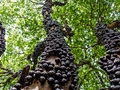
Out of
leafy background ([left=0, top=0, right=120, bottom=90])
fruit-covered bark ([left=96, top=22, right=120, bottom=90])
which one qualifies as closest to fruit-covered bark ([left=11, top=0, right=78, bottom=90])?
fruit-covered bark ([left=96, top=22, right=120, bottom=90])

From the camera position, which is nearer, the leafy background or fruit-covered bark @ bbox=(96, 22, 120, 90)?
fruit-covered bark @ bbox=(96, 22, 120, 90)

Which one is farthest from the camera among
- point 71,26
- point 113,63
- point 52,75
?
point 71,26

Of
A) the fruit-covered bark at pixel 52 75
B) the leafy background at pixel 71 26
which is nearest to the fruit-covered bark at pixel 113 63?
the fruit-covered bark at pixel 52 75

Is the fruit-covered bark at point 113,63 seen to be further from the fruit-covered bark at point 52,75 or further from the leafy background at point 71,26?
the leafy background at point 71,26

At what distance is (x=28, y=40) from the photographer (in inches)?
384

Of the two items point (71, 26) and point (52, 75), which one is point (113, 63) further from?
point (71, 26)

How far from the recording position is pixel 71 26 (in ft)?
31.3

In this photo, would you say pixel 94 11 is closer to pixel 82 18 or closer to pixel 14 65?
pixel 82 18

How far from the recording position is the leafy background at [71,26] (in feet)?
29.0

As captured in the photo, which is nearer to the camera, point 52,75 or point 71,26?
point 52,75

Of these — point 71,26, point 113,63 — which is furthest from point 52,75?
point 71,26

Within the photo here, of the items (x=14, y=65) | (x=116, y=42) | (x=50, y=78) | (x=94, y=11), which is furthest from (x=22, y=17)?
(x=50, y=78)

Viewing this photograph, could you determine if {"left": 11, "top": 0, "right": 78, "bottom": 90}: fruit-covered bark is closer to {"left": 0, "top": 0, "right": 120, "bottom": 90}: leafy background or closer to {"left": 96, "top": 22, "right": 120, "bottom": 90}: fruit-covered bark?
{"left": 96, "top": 22, "right": 120, "bottom": 90}: fruit-covered bark

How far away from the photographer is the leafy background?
8.85 m
